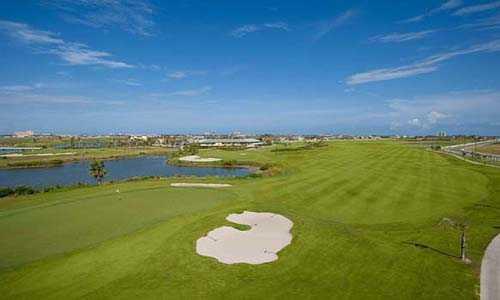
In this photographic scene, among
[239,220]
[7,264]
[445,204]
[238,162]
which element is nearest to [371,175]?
[445,204]

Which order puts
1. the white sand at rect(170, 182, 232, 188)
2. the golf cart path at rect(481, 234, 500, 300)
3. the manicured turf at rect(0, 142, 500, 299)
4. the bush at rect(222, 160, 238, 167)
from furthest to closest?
the bush at rect(222, 160, 238, 167)
the white sand at rect(170, 182, 232, 188)
the manicured turf at rect(0, 142, 500, 299)
the golf cart path at rect(481, 234, 500, 300)

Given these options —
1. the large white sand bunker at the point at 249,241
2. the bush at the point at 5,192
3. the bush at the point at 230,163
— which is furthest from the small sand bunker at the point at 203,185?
the bush at the point at 230,163

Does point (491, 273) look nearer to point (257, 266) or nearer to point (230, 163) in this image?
point (257, 266)

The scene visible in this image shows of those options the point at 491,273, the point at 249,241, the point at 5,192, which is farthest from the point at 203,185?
the point at 491,273

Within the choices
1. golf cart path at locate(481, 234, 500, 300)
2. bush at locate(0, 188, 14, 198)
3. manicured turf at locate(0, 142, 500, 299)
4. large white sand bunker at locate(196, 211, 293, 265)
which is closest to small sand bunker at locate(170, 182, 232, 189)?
manicured turf at locate(0, 142, 500, 299)

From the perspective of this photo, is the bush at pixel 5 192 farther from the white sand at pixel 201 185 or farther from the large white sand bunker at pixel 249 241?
the large white sand bunker at pixel 249 241

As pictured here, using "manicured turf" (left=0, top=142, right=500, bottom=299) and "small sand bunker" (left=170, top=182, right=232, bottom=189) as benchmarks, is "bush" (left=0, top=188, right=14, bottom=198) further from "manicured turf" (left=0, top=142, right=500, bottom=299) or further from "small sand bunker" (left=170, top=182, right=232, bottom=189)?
"small sand bunker" (left=170, top=182, right=232, bottom=189)
